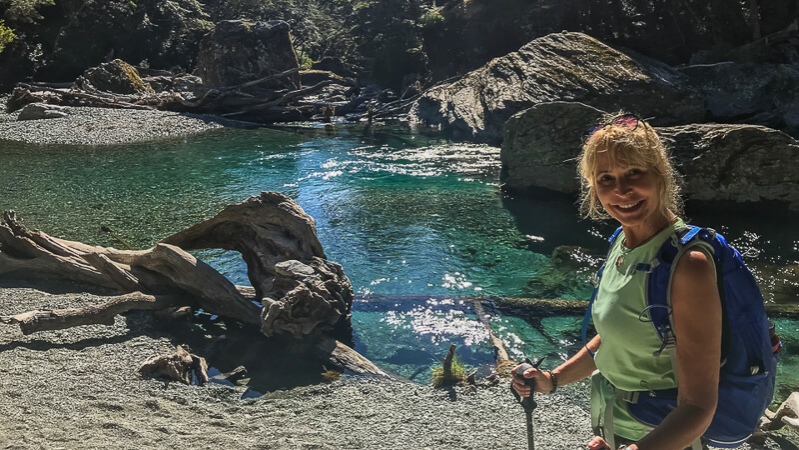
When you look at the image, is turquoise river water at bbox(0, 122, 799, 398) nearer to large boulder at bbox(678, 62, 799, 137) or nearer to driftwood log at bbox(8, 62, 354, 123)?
driftwood log at bbox(8, 62, 354, 123)

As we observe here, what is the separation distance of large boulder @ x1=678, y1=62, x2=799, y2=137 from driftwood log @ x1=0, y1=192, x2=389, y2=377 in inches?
641

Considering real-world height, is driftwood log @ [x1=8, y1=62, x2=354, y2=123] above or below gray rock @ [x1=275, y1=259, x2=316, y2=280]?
above

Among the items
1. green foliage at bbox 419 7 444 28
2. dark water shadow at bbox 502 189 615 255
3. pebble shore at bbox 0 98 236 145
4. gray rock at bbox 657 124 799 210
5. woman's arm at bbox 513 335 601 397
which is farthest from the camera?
green foliage at bbox 419 7 444 28

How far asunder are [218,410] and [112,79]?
1080 inches

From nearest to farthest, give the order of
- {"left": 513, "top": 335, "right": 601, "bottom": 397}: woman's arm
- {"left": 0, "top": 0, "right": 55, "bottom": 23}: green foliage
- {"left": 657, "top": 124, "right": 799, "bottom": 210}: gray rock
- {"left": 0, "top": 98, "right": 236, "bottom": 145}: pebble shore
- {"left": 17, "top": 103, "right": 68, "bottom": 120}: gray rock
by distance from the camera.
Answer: {"left": 513, "top": 335, "right": 601, "bottom": 397}: woman's arm < {"left": 657, "top": 124, "right": 799, "bottom": 210}: gray rock < {"left": 0, "top": 98, "right": 236, "bottom": 145}: pebble shore < {"left": 17, "top": 103, "right": 68, "bottom": 120}: gray rock < {"left": 0, "top": 0, "right": 55, "bottom": 23}: green foliage

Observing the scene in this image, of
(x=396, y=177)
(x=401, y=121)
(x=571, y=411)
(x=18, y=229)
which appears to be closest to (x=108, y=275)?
(x=18, y=229)

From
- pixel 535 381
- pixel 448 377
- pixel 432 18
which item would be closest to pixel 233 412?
pixel 448 377

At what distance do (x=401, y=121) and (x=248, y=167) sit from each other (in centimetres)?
1067

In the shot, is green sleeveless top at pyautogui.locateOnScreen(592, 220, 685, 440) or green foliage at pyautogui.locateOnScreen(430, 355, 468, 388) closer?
green sleeveless top at pyautogui.locateOnScreen(592, 220, 685, 440)

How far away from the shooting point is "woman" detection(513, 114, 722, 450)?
6.08 feet

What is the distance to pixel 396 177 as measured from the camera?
17266mm

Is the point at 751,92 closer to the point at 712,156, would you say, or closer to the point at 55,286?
the point at 712,156

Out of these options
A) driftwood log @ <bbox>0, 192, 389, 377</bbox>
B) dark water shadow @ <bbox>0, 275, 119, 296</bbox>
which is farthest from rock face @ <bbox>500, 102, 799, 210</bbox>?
dark water shadow @ <bbox>0, 275, 119, 296</bbox>

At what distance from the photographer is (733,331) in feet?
6.19
